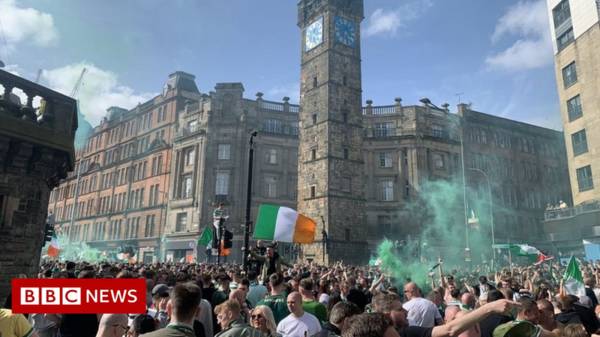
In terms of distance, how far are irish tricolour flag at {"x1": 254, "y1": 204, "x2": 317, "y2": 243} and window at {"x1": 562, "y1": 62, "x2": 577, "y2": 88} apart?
32925 millimetres

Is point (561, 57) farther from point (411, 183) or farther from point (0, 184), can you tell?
point (0, 184)

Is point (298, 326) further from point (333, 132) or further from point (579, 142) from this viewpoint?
point (579, 142)

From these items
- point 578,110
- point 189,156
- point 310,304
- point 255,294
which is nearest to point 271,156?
point 189,156

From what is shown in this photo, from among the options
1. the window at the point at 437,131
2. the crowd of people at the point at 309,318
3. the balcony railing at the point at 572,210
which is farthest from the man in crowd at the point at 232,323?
the window at the point at 437,131

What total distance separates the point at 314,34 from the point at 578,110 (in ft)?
84.8

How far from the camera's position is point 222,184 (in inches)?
1705

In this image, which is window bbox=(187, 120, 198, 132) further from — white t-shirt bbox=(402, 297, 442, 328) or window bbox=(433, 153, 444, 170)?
white t-shirt bbox=(402, 297, 442, 328)

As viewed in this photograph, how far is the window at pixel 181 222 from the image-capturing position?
4391 centimetres

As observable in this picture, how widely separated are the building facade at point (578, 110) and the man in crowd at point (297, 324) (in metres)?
34.9

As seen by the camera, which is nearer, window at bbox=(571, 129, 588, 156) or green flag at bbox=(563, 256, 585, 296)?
green flag at bbox=(563, 256, 585, 296)

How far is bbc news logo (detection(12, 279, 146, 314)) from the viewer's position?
15.5ft

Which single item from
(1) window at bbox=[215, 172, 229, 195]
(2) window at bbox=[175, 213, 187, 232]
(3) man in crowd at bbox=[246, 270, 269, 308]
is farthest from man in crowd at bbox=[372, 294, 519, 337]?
(2) window at bbox=[175, 213, 187, 232]

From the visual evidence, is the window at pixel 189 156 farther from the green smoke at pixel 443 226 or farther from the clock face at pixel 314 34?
→ the green smoke at pixel 443 226

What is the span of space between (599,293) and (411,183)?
36.6 m
